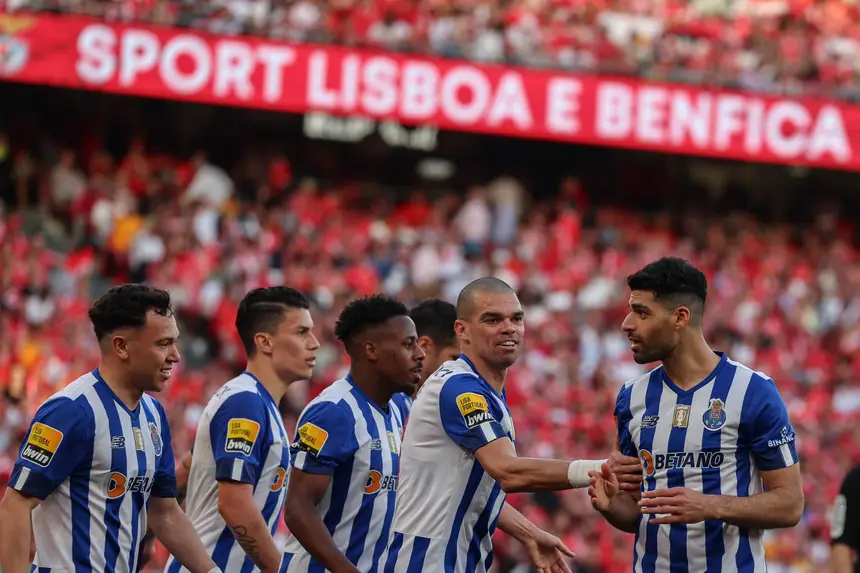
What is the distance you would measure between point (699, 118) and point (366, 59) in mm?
5596

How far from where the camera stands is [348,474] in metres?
6.27

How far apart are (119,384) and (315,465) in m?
0.98

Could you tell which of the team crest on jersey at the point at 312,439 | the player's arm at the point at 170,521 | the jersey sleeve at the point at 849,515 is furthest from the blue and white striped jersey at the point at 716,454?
the player's arm at the point at 170,521

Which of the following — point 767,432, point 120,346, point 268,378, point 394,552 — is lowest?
point 394,552

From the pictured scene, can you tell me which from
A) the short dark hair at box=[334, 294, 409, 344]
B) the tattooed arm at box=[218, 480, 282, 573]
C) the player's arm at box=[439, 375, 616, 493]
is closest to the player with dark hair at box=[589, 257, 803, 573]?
the player's arm at box=[439, 375, 616, 493]

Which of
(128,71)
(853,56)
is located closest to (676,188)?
(853,56)

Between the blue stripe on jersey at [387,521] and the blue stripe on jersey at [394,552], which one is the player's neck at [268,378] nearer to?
the blue stripe on jersey at [387,521]

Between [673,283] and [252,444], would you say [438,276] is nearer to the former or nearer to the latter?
[252,444]

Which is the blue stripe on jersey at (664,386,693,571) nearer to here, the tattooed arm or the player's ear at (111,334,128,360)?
the tattooed arm

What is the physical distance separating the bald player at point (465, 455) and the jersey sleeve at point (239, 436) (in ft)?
2.47

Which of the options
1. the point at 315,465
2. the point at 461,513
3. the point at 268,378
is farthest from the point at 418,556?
the point at 268,378

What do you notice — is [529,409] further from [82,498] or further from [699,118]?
[82,498]

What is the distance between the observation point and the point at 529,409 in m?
17.1

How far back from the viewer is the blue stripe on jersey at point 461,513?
6.02 meters
